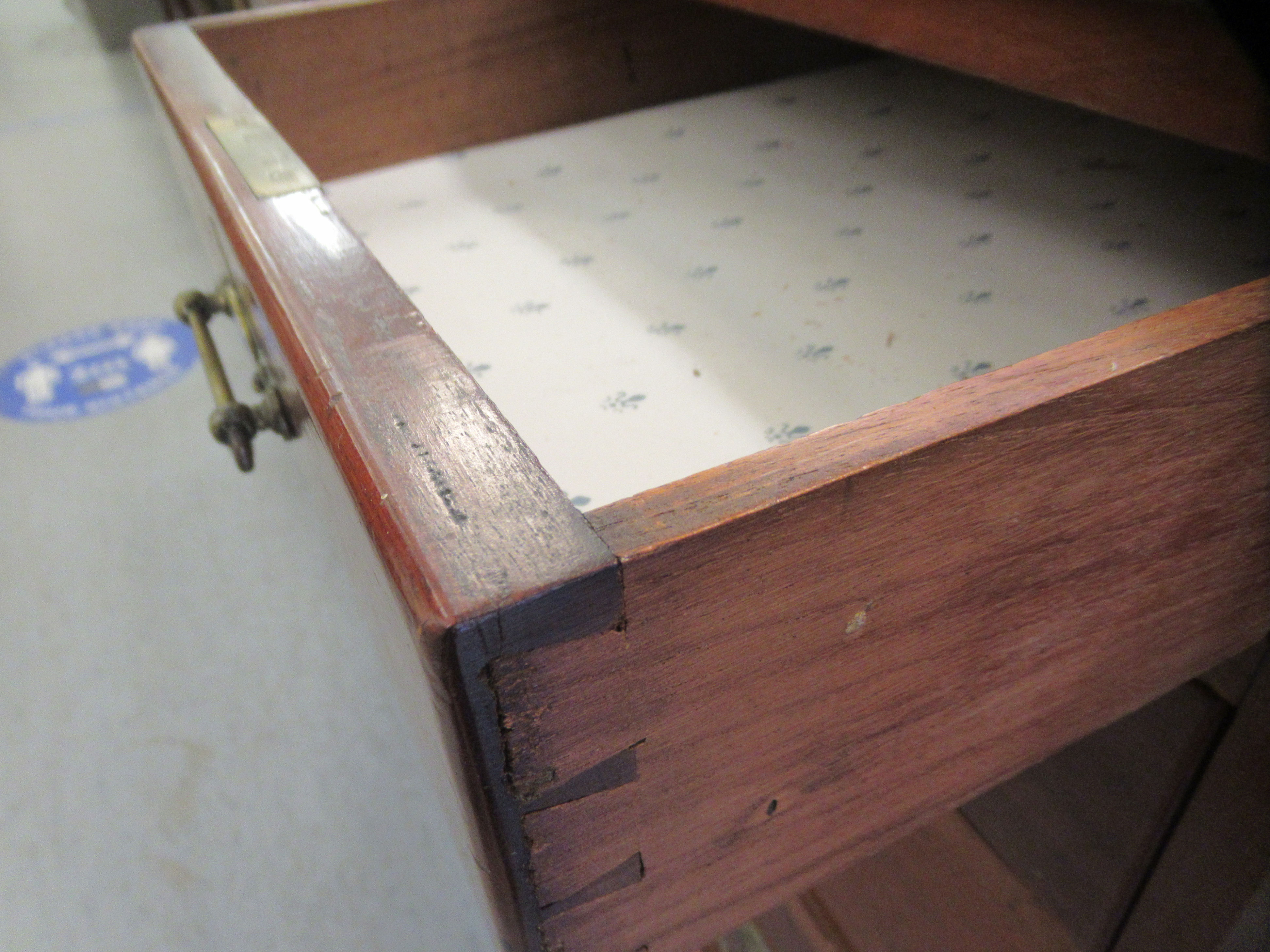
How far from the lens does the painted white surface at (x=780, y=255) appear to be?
0.65 meters

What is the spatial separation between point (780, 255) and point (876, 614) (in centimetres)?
53

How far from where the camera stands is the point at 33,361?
6.62 feet

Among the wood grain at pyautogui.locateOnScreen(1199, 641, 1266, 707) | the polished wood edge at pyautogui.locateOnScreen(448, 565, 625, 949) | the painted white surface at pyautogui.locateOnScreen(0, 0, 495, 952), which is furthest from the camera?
the painted white surface at pyautogui.locateOnScreen(0, 0, 495, 952)

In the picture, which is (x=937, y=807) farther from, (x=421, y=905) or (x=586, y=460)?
(x=421, y=905)

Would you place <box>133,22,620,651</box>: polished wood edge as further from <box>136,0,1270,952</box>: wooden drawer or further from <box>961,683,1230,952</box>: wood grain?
<box>961,683,1230,952</box>: wood grain

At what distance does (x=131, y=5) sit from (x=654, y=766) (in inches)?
226

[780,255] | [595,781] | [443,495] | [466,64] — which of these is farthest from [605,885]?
[466,64]

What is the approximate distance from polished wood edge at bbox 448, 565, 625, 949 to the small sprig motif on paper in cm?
35

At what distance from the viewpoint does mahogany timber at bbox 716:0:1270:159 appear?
0.49m

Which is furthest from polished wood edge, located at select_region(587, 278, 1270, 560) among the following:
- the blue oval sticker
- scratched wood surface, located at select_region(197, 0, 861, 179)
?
the blue oval sticker

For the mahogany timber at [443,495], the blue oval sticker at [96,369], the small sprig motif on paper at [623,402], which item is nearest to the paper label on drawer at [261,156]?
the mahogany timber at [443,495]

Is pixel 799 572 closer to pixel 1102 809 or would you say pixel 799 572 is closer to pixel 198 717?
pixel 1102 809

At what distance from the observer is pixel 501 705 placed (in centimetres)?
29

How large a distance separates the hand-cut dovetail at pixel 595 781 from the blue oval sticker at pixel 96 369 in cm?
184
